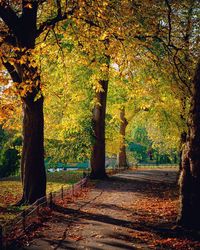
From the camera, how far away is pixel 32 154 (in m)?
16.8

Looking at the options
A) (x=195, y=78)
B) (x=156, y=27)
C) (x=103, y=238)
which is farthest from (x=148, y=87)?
(x=103, y=238)

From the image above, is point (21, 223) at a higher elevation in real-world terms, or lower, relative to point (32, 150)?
lower

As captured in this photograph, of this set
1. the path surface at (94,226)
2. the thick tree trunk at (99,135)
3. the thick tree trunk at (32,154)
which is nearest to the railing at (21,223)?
the path surface at (94,226)

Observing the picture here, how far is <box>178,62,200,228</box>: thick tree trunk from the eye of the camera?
10867 millimetres

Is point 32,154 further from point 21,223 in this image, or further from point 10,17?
point 10,17

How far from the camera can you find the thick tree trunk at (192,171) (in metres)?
10.9

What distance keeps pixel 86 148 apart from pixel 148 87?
9980mm

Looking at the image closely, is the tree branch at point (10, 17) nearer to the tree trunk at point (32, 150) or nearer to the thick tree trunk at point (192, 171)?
the tree trunk at point (32, 150)

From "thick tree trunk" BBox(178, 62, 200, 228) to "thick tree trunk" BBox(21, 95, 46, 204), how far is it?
7735mm

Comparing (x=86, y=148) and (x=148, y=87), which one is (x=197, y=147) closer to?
(x=148, y=87)

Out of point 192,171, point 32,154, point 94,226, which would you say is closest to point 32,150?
point 32,154

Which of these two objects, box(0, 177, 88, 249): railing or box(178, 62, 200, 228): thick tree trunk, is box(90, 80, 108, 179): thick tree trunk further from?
box(178, 62, 200, 228): thick tree trunk

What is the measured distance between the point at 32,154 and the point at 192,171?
8.35 meters

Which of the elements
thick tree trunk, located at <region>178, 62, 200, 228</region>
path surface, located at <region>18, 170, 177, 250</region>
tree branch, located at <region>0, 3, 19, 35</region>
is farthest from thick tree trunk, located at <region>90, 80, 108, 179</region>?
thick tree trunk, located at <region>178, 62, 200, 228</region>
